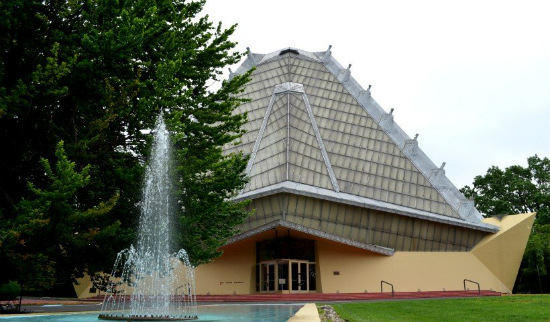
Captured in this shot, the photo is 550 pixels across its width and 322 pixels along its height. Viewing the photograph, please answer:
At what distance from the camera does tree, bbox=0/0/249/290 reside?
1143 centimetres

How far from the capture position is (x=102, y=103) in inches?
486

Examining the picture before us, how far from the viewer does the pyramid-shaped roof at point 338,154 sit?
116 feet

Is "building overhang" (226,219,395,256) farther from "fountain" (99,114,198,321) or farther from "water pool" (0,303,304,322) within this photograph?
"water pool" (0,303,304,322)

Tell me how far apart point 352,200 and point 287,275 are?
6.85 meters

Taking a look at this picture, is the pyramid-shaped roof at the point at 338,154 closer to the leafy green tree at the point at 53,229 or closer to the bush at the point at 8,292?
the bush at the point at 8,292

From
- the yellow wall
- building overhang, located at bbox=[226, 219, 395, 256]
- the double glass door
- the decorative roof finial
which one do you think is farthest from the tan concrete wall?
the decorative roof finial

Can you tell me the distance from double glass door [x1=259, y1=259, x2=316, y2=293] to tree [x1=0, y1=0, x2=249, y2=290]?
60.3 ft

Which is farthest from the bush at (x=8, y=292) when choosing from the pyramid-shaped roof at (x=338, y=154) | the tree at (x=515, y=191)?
the tree at (x=515, y=191)

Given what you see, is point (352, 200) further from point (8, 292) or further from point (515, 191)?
point (515, 191)

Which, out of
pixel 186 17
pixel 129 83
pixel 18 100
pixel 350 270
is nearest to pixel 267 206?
pixel 350 270

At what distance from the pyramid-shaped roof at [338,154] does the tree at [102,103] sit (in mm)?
18547

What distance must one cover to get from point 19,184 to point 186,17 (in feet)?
24.3

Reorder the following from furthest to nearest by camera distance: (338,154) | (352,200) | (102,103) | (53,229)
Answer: (338,154) < (352,200) < (102,103) < (53,229)

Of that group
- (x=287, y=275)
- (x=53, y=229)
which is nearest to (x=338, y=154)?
(x=287, y=275)
